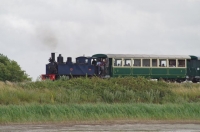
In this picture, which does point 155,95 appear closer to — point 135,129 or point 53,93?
point 53,93

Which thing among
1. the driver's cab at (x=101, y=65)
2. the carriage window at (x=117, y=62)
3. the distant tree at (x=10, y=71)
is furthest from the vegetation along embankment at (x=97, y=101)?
the distant tree at (x=10, y=71)

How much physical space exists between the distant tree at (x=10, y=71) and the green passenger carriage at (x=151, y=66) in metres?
22.2

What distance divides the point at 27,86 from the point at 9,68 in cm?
3444

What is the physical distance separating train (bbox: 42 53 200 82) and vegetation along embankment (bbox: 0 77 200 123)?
7.57 meters

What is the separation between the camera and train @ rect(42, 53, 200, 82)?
38.4 metres

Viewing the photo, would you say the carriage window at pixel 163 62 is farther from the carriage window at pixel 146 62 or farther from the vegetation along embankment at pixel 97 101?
the vegetation along embankment at pixel 97 101

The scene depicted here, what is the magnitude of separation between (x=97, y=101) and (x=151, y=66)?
1534 centimetres

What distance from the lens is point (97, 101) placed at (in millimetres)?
25750

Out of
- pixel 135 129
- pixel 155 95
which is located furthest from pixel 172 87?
pixel 135 129

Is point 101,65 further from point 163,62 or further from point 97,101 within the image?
point 97,101

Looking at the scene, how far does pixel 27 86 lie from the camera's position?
92.2ft

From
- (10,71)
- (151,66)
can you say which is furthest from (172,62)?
(10,71)

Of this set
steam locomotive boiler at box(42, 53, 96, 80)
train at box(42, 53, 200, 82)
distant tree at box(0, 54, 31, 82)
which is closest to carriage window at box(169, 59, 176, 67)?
train at box(42, 53, 200, 82)

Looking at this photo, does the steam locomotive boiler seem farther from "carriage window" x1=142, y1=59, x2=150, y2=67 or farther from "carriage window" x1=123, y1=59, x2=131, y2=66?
"carriage window" x1=142, y1=59, x2=150, y2=67
